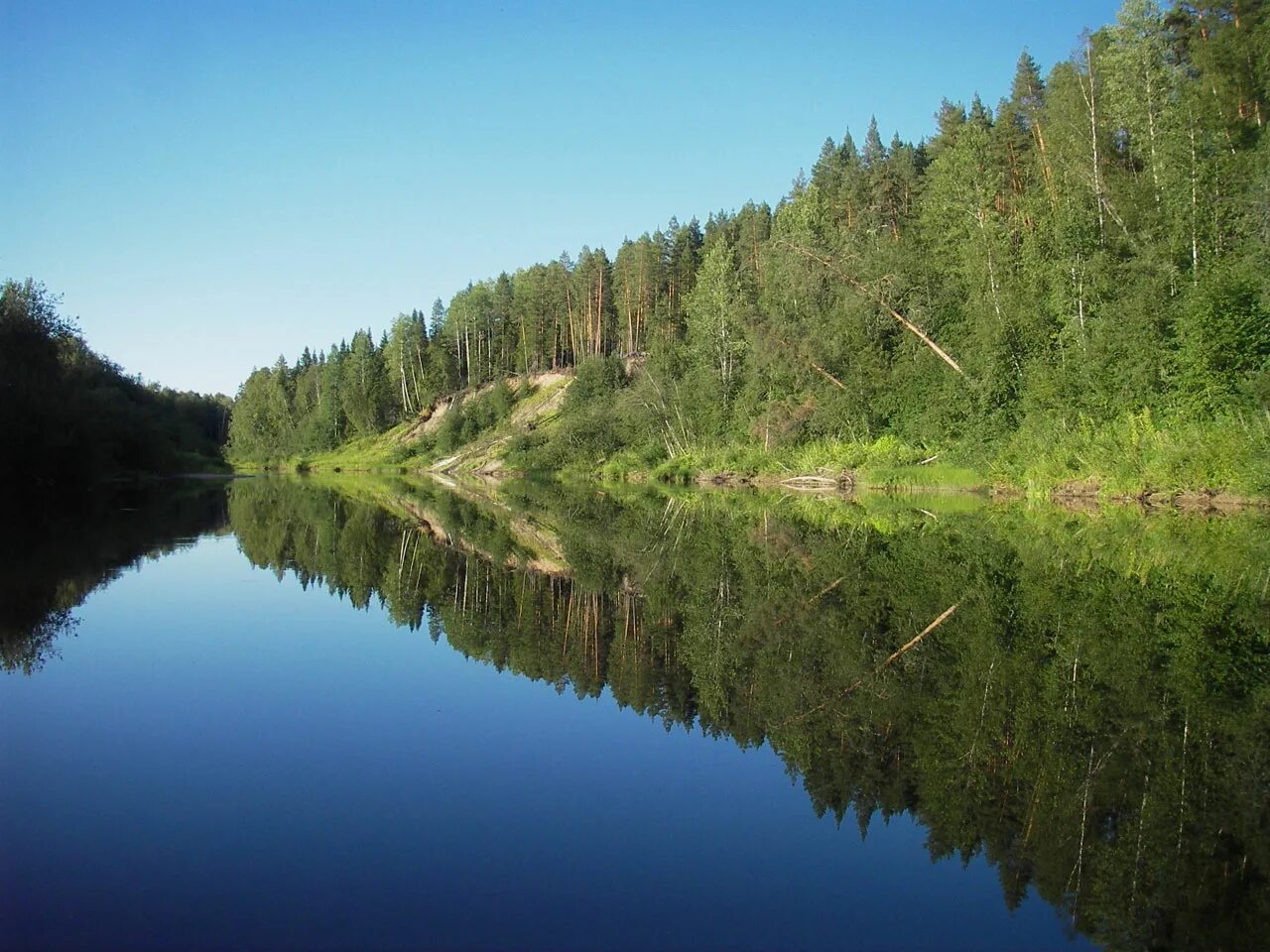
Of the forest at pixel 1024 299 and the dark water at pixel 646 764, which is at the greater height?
the forest at pixel 1024 299

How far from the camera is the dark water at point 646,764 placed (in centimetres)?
443

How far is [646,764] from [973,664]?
3.96 metres

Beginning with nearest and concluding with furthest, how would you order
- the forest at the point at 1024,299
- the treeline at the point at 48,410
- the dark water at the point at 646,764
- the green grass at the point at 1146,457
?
the dark water at the point at 646,764 < the green grass at the point at 1146,457 < the forest at the point at 1024,299 < the treeline at the point at 48,410

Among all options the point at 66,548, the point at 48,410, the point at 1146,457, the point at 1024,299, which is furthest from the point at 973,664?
the point at 48,410

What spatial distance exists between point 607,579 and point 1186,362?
21919 millimetres

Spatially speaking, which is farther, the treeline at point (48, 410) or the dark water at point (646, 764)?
the treeline at point (48, 410)

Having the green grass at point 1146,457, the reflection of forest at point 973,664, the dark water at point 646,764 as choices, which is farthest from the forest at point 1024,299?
the dark water at point 646,764

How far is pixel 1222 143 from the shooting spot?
102 feet

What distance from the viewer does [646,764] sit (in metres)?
6.69

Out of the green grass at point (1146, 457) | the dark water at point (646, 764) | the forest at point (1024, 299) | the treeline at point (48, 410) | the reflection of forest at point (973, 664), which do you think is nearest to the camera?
the dark water at point (646, 764)

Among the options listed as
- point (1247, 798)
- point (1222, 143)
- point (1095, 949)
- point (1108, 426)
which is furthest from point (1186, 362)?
point (1095, 949)

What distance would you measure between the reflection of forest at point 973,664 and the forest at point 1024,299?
8.75m

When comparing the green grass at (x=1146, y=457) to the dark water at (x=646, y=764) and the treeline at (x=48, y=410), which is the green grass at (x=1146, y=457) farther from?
the treeline at (x=48, y=410)

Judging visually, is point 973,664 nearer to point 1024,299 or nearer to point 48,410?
point 1024,299
